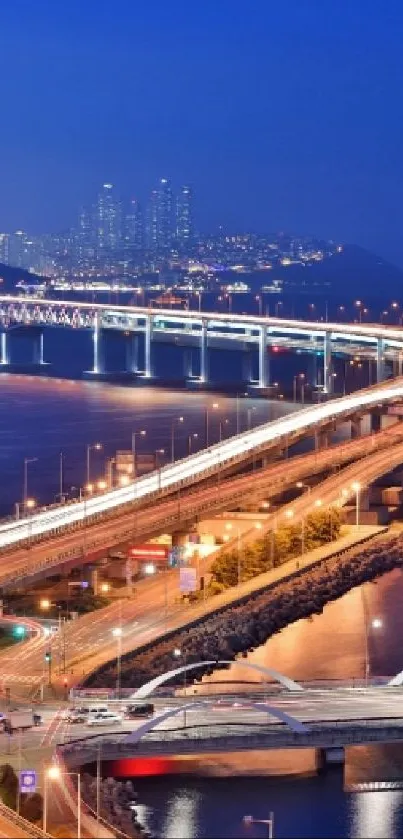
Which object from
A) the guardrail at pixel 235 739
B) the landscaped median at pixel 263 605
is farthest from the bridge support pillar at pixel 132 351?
the guardrail at pixel 235 739

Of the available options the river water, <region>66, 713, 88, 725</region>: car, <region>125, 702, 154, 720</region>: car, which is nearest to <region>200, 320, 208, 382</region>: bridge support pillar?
<region>125, 702, 154, 720</region>: car

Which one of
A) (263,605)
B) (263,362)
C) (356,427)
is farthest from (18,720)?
(263,362)

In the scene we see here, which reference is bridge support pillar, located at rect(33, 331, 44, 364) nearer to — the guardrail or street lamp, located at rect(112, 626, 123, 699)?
street lamp, located at rect(112, 626, 123, 699)

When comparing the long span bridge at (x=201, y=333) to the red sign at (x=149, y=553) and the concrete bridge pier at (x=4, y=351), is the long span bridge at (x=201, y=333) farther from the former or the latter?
the red sign at (x=149, y=553)

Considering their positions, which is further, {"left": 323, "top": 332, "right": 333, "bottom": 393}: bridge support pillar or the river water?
{"left": 323, "top": 332, "right": 333, "bottom": 393}: bridge support pillar

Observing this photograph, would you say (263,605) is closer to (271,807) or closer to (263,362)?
(271,807)
